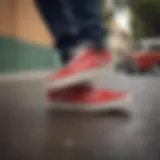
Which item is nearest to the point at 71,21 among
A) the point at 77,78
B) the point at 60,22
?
the point at 60,22

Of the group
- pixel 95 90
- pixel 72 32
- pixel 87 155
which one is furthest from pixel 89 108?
pixel 87 155

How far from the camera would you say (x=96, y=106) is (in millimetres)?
765

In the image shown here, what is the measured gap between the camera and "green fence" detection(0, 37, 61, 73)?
67 centimetres

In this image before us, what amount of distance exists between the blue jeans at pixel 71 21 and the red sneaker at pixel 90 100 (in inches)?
4.5

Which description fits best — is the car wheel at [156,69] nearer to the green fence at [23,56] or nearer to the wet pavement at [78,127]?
the wet pavement at [78,127]

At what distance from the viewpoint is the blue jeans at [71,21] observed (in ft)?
2.21

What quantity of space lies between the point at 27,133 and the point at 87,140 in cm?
10

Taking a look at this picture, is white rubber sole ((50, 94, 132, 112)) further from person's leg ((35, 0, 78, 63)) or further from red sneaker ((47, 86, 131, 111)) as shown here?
person's leg ((35, 0, 78, 63))

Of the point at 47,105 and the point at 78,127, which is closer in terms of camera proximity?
the point at 78,127

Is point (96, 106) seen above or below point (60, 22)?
below

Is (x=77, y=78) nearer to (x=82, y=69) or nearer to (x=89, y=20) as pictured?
(x=82, y=69)

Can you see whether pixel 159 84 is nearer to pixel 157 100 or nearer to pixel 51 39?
pixel 157 100

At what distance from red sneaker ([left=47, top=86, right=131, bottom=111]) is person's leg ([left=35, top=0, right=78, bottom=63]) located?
0.12m

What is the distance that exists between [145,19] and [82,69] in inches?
7.0
